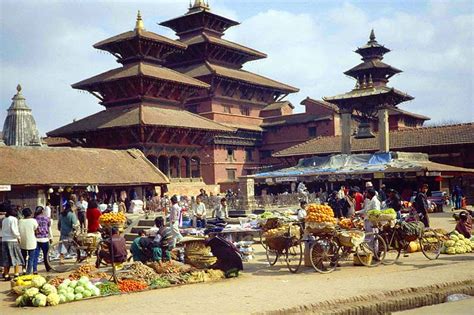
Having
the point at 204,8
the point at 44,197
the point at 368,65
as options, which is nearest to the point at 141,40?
the point at 204,8

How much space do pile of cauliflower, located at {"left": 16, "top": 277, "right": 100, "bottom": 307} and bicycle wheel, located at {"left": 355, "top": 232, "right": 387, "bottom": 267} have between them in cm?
611

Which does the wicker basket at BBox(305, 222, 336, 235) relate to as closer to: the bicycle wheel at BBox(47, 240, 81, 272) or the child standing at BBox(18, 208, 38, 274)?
the bicycle wheel at BBox(47, 240, 81, 272)

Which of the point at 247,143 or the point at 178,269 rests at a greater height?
the point at 247,143

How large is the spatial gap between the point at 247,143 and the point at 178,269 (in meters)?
36.7

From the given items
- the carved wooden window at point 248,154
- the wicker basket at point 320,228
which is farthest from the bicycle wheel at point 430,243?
the carved wooden window at point 248,154

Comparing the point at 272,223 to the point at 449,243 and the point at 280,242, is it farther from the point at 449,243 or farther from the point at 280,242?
the point at 449,243

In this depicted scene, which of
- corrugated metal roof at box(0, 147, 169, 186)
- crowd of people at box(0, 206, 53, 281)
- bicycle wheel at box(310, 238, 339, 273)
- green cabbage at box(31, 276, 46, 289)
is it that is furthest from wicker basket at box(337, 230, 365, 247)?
corrugated metal roof at box(0, 147, 169, 186)

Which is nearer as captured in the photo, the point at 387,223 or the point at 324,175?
the point at 387,223

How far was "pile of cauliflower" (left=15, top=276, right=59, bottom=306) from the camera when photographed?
8898 mm

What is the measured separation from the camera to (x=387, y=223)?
1277 centimetres

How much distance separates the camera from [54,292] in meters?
9.12

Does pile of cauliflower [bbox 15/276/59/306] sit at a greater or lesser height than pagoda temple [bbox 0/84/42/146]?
lesser

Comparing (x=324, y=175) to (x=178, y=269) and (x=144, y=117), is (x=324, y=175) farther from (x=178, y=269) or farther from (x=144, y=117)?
(x=178, y=269)

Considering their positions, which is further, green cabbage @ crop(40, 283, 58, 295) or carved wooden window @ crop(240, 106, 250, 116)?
carved wooden window @ crop(240, 106, 250, 116)
